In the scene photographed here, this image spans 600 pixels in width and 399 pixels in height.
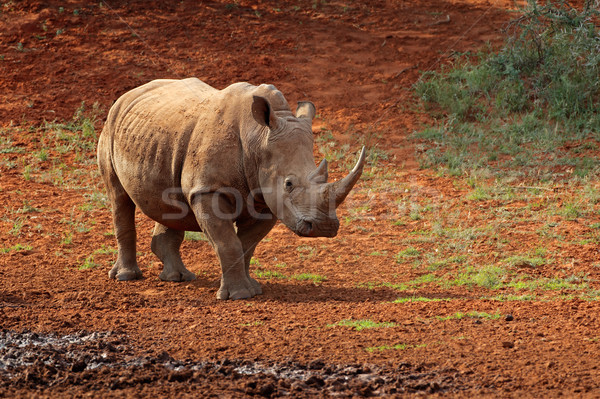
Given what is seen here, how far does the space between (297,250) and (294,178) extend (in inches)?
110

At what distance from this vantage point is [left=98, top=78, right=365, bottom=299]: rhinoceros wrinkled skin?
7105mm

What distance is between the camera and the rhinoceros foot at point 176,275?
27.9 feet

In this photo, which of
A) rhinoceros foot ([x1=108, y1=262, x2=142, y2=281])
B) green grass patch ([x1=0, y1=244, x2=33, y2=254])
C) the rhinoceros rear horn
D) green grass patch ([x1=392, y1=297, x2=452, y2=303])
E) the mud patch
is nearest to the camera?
the mud patch

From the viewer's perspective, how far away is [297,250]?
982cm

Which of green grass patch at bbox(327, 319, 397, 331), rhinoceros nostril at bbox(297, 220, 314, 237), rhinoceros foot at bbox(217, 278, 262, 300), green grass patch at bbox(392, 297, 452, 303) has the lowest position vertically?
rhinoceros foot at bbox(217, 278, 262, 300)

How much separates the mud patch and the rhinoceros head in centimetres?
155

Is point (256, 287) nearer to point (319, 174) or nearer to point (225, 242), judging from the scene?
point (225, 242)

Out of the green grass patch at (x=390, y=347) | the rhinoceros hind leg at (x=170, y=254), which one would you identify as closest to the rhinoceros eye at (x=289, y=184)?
the green grass patch at (x=390, y=347)

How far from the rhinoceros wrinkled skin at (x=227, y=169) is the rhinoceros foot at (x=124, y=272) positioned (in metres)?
0.37

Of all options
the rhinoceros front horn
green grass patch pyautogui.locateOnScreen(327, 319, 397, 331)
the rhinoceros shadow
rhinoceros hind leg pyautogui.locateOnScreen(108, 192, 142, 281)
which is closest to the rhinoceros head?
the rhinoceros front horn

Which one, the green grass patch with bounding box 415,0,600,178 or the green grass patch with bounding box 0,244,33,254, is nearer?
the green grass patch with bounding box 0,244,33,254

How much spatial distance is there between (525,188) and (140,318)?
6201 mm

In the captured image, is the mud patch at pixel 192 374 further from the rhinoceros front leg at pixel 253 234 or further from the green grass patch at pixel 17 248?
the green grass patch at pixel 17 248

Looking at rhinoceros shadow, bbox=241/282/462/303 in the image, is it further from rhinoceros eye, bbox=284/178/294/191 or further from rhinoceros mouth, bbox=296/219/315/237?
rhinoceros eye, bbox=284/178/294/191
